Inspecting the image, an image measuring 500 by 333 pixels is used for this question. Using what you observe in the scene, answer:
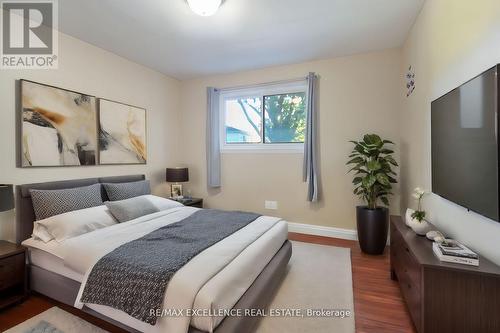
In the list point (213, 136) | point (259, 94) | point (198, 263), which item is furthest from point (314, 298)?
point (259, 94)

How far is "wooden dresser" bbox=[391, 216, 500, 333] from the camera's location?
4.04 ft

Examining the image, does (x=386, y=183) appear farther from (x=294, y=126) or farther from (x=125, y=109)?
(x=125, y=109)

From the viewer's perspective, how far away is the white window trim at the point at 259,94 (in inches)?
154

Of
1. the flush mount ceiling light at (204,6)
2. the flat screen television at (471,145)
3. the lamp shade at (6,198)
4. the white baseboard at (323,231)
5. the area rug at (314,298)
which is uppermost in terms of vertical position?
the flush mount ceiling light at (204,6)

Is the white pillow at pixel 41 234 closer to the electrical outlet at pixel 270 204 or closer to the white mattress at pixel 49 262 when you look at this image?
the white mattress at pixel 49 262

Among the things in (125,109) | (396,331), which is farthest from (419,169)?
(125,109)

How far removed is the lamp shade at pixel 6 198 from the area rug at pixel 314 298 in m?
2.30

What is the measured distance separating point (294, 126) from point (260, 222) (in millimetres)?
1966

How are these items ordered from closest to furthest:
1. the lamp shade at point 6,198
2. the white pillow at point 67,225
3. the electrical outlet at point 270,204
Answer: the lamp shade at point 6,198
the white pillow at point 67,225
the electrical outlet at point 270,204

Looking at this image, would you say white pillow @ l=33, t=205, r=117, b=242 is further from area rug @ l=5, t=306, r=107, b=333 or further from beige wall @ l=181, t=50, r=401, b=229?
beige wall @ l=181, t=50, r=401, b=229

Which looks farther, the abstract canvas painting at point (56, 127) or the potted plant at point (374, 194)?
the potted plant at point (374, 194)

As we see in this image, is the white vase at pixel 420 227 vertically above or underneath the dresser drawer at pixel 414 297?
above

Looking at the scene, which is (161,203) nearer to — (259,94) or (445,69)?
(259,94)

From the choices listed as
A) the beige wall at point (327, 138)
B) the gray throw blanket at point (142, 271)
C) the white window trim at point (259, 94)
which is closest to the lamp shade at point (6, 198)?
the gray throw blanket at point (142, 271)
